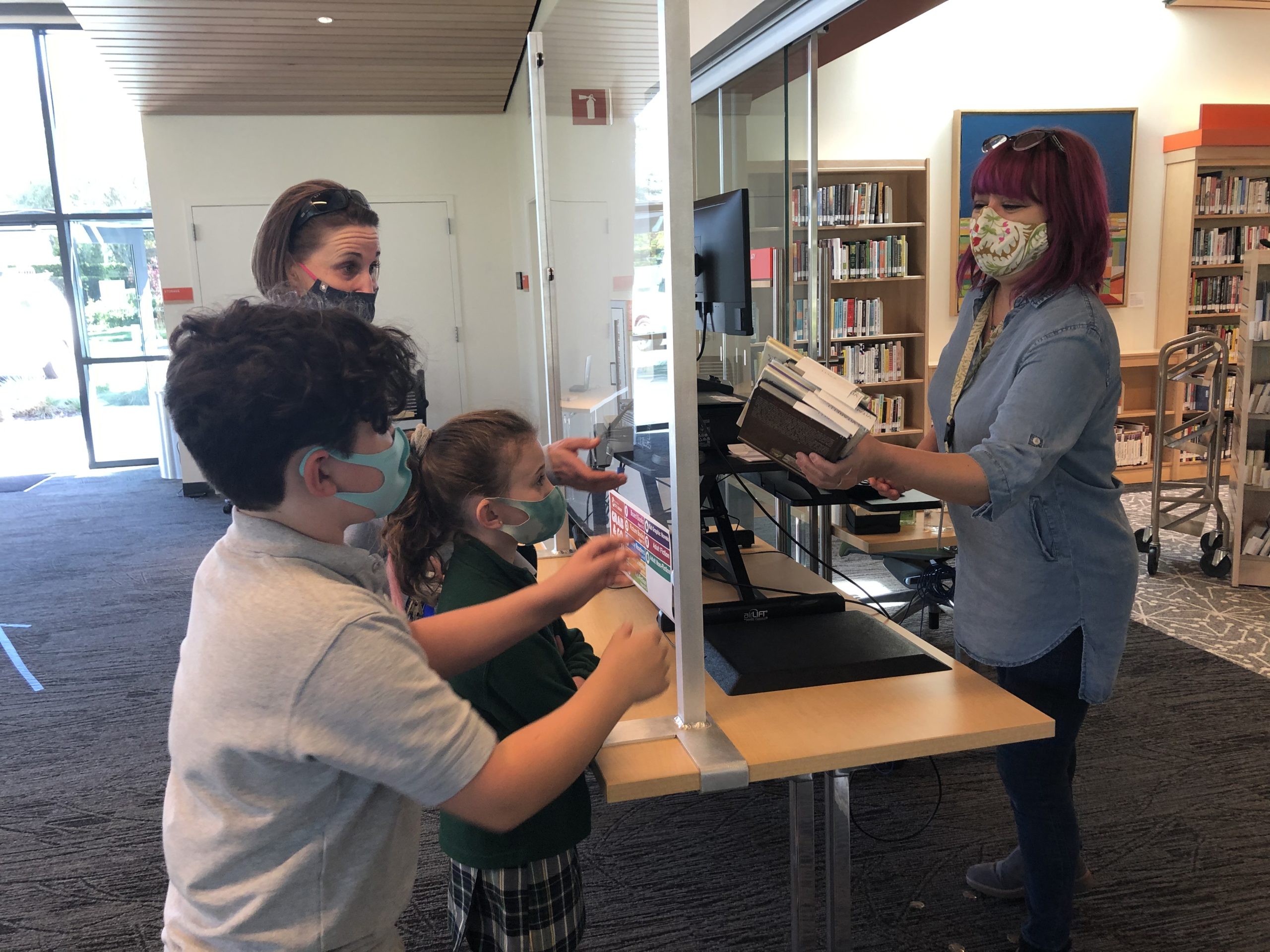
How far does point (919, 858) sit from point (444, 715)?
70.9 inches

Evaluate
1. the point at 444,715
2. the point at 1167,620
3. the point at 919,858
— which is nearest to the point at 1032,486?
the point at 444,715

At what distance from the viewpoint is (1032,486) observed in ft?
4.44

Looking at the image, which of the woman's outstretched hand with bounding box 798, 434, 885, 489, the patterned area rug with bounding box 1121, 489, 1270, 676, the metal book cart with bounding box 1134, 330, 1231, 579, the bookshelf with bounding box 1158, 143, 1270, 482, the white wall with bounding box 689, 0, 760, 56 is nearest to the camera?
the woman's outstretched hand with bounding box 798, 434, 885, 489

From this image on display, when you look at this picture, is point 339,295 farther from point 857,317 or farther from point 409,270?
point 409,270

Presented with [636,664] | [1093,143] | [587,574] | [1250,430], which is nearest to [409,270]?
[1093,143]

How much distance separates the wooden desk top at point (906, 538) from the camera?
2871 millimetres

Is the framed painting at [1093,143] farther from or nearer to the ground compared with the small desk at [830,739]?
farther from the ground

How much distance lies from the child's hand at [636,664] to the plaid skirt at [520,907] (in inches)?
15.8

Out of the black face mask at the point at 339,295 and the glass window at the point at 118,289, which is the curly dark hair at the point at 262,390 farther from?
the glass window at the point at 118,289

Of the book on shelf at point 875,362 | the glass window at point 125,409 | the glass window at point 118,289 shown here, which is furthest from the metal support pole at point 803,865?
the glass window at point 118,289

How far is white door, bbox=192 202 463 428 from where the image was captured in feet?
23.1

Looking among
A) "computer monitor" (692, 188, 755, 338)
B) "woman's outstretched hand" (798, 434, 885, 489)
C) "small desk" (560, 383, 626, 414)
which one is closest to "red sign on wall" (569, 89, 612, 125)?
"computer monitor" (692, 188, 755, 338)

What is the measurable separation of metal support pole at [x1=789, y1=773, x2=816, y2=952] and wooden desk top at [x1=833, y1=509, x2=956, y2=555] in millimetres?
1533

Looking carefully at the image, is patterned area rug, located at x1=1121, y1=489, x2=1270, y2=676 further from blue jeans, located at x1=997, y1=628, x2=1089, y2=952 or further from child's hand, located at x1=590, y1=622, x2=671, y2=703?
child's hand, located at x1=590, y1=622, x2=671, y2=703
